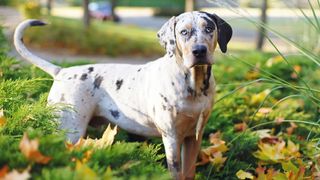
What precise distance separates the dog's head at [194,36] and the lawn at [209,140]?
40cm

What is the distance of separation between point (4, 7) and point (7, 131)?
824 inches

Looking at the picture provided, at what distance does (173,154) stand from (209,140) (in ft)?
2.82

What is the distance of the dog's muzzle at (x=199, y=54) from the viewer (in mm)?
2164

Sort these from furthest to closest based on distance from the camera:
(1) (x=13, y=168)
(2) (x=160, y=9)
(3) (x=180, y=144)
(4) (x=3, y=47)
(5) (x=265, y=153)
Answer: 1. (2) (x=160, y=9)
2. (4) (x=3, y=47)
3. (5) (x=265, y=153)
4. (3) (x=180, y=144)
5. (1) (x=13, y=168)

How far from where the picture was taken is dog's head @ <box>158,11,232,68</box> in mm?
2180

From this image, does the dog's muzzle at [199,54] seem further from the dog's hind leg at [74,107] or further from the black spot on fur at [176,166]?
the dog's hind leg at [74,107]

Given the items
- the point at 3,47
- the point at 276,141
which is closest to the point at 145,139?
the point at 276,141

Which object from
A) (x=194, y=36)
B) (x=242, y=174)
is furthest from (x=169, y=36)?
(x=242, y=174)

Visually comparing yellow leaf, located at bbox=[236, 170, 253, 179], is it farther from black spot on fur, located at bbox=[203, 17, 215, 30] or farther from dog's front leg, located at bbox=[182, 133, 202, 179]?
black spot on fur, located at bbox=[203, 17, 215, 30]

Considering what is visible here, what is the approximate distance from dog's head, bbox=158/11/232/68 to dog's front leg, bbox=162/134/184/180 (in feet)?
1.37

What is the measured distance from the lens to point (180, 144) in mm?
2506

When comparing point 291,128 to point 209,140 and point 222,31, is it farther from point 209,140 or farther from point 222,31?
point 222,31

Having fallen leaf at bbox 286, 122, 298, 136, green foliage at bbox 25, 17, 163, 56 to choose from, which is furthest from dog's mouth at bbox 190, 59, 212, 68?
green foliage at bbox 25, 17, 163, 56

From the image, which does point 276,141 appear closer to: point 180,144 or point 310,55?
point 310,55
